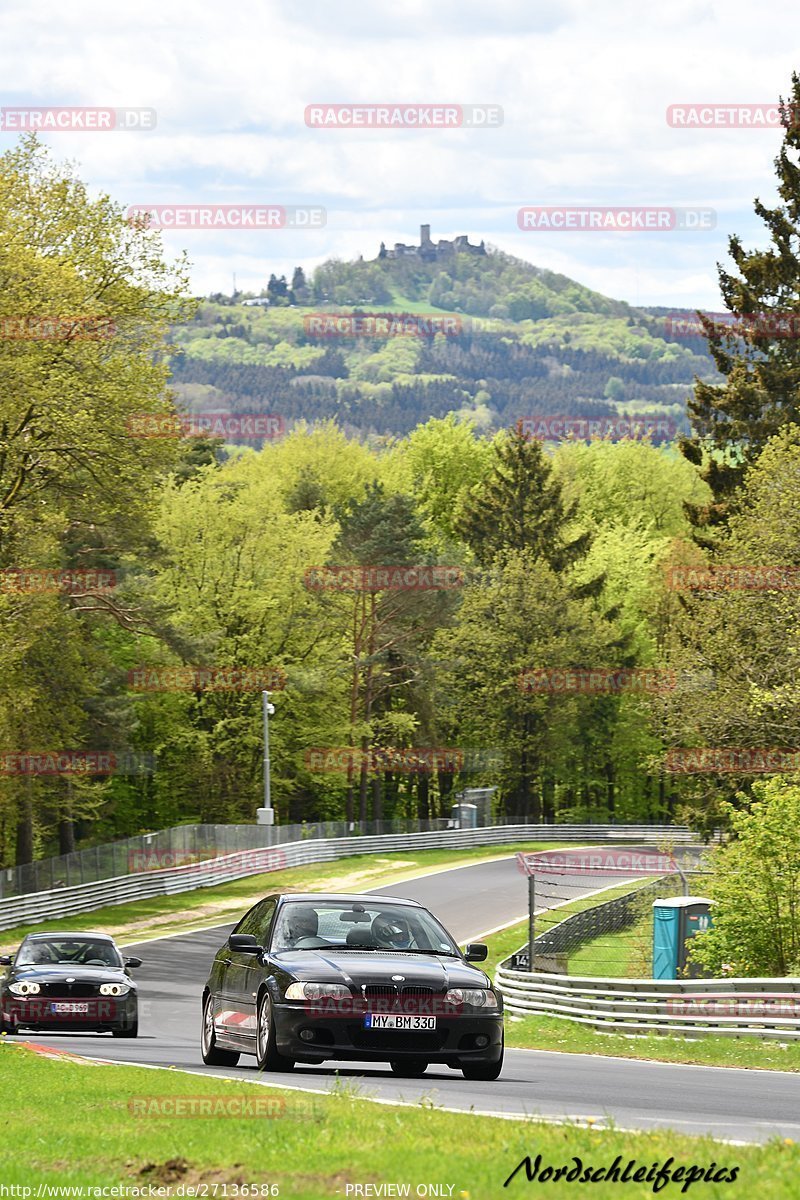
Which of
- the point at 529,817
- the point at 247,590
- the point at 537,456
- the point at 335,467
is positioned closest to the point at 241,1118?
the point at 247,590

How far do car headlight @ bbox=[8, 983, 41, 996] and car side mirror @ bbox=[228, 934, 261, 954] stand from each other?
802 cm

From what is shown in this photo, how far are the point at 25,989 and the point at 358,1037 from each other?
31.1 feet

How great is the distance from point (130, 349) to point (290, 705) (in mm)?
37434

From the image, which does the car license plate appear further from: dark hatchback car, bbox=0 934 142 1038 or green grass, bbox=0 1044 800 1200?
dark hatchback car, bbox=0 934 142 1038

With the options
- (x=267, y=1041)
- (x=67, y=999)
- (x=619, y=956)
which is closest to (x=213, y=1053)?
(x=267, y=1041)

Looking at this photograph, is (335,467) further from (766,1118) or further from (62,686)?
(766,1118)

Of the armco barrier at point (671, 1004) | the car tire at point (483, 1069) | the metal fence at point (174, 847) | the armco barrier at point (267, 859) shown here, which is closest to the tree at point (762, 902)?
the armco barrier at point (671, 1004)

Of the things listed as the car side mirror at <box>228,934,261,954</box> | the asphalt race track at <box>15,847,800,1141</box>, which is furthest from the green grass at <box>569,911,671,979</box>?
the car side mirror at <box>228,934,261,954</box>

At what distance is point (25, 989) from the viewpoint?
70.3 ft

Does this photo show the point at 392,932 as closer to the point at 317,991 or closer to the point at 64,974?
the point at 317,991

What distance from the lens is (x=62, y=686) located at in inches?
1999

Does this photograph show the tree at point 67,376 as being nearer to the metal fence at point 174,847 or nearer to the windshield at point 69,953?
the metal fence at point 174,847

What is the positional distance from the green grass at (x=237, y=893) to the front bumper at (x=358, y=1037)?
30.8m

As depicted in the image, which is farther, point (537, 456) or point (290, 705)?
point (537, 456)
